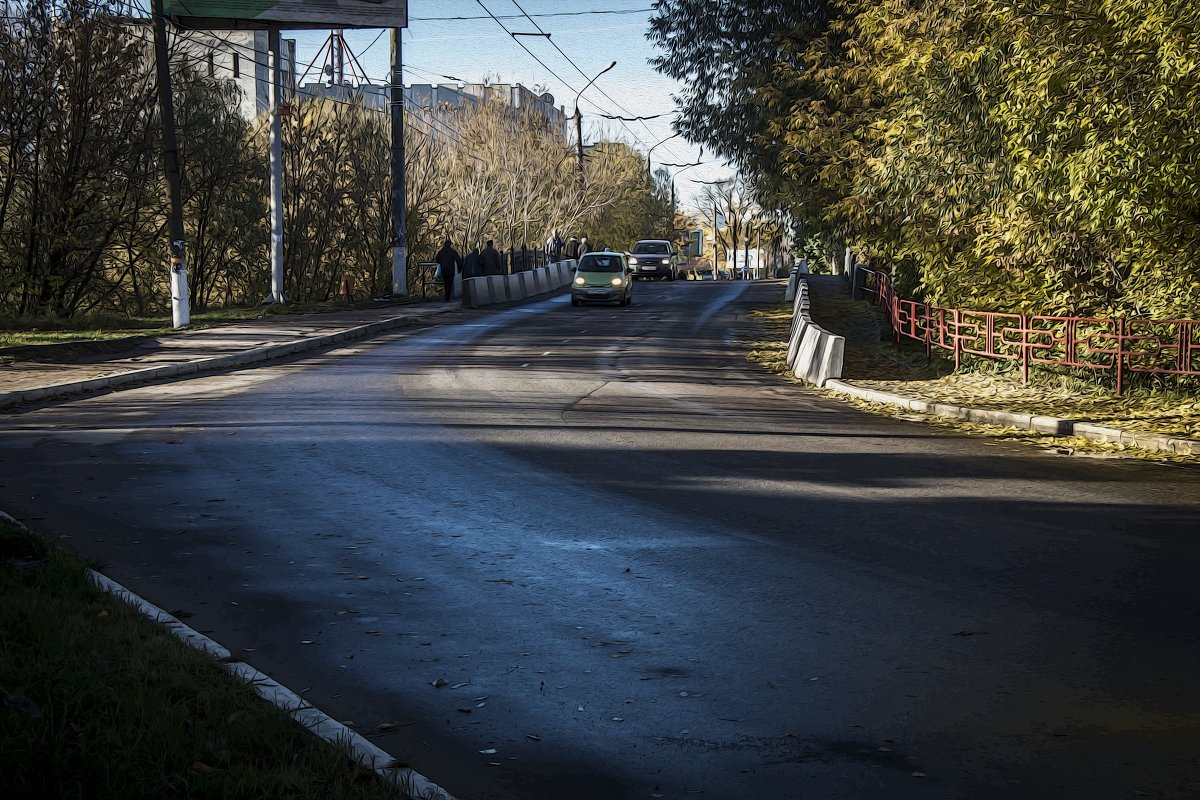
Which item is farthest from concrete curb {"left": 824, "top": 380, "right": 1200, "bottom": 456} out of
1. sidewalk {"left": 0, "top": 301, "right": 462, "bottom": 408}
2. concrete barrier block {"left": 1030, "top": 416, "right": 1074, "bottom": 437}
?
sidewalk {"left": 0, "top": 301, "right": 462, "bottom": 408}

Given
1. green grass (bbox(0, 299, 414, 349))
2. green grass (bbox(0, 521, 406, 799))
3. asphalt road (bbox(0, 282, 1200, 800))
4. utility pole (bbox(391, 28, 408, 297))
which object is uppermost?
utility pole (bbox(391, 28, 408, 297))

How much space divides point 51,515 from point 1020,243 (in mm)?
12959

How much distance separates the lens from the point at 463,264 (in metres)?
39.9

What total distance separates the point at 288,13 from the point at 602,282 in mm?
11791

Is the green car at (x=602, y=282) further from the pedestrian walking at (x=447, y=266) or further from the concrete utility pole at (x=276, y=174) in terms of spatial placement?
the concrete utility pole at (x=276, y=174)

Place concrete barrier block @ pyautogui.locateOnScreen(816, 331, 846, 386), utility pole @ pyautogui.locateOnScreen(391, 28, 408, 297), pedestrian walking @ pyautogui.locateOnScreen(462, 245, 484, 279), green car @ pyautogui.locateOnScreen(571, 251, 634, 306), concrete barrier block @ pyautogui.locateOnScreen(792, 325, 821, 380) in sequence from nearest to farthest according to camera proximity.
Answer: concrete barrier block @ pyautogui.locateOnScreen(816, 331, 846, 386) → concrete barrier block @ pyautogui.locateOnScreen(792, 325, 821, 380) → utility pole @ pyautogui.locateOnScreen(391, 28, 408, 297) → green car @ pyautogui.locateOnScreen(571, 251, 634, 306) → pedestrian walking @ pyautogui.locateOnScreen(462, 245, 484, 279)

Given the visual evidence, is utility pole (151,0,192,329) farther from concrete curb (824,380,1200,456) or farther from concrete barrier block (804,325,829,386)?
concrete curb (824,380,1200,456)

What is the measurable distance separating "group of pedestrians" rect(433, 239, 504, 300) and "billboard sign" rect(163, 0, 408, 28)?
22.9 ft

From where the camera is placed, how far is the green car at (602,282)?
1411 inches

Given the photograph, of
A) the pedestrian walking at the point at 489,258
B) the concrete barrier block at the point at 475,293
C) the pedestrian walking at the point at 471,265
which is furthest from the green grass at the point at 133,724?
the pedestrian walking at the point at 489,258

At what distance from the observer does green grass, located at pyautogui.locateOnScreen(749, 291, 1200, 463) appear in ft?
42.9

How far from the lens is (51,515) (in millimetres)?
8547

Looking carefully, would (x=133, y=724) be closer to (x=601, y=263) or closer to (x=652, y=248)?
(x=601, y=263)

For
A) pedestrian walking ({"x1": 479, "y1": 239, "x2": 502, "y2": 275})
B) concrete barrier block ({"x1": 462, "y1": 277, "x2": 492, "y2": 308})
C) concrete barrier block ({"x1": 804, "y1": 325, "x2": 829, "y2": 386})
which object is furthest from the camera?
pedestrian walking ({"x1": 479, "y1": 239, "x2": 502, "y2": 275})
